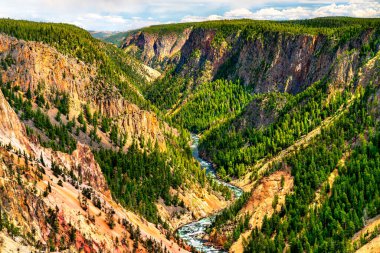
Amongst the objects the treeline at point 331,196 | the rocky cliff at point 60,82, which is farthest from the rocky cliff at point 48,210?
the rocky cliff at point 60,82

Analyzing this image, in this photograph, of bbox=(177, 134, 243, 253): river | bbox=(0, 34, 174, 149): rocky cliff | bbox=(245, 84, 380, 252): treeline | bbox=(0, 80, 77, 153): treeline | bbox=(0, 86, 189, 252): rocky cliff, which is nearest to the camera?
bbox=(0, 86, 189, 252): rocky cliff

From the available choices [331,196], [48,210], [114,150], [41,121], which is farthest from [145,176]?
[48,210]

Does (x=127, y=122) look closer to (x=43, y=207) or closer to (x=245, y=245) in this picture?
(x=245, y=245)

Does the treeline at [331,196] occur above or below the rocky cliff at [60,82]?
below

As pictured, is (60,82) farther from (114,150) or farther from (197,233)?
(197,233)

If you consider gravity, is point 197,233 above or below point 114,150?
below

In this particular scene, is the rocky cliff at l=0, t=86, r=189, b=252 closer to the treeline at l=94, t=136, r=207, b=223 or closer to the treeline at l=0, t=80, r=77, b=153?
the treeline at l=0, t=80, r=77, b=153

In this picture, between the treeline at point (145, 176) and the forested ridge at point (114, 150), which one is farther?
the forested ridge at point (114, 150)

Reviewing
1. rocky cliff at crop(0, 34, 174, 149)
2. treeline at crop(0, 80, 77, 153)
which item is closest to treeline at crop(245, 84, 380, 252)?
treeline at crop(0, 80, 77, 153)

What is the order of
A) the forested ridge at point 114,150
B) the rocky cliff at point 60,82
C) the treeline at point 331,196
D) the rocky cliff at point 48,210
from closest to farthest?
1. the rocky cliff at point 48,210
2. the treeline at point 331,196
3. the forested ridge at point 114,150
4. the rocky cliff at point 60,82

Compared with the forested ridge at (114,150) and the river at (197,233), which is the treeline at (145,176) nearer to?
the forested ridge at (114,150)
